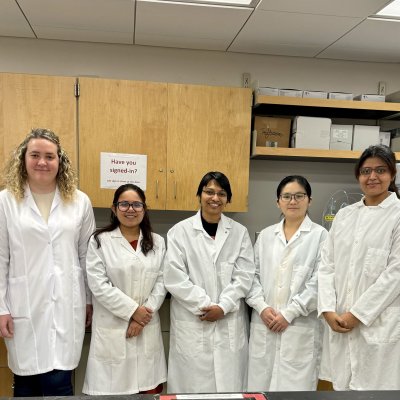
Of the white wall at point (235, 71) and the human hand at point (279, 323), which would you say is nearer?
the human hand at point (279, 323)

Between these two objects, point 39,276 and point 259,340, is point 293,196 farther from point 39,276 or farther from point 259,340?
point 39,276

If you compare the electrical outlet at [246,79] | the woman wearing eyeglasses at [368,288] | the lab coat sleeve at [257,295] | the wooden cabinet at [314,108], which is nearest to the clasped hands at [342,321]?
the woman wearing eyeglasses at [368,288]

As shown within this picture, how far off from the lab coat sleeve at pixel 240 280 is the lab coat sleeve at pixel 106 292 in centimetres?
44

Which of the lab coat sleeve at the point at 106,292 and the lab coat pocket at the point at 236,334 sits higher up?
the lab coat sleeve at the point at 106,292

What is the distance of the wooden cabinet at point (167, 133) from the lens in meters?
2.36

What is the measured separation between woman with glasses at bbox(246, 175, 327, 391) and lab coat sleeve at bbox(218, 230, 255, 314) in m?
0.07

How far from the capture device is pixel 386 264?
1.63 meters

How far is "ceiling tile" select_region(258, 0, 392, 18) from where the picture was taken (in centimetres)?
192

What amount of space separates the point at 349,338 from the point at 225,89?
1.63 metres

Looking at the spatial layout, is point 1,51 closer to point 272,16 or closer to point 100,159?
point 100,159

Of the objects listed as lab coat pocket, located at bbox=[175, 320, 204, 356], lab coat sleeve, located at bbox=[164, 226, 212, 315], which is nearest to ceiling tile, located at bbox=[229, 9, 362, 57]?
lab coat sleeve, located at bbox=[164, 226, 212, 315]

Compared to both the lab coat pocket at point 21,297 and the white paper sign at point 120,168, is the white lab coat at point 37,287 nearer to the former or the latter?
the lab coat pocket at point 21,297

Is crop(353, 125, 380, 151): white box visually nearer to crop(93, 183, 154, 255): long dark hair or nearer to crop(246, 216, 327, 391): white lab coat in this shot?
crop(246, 216, 327, 391): white lab coat

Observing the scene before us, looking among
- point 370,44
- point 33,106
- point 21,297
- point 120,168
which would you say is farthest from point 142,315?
point 370,44
